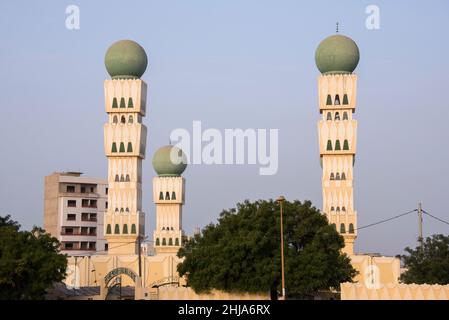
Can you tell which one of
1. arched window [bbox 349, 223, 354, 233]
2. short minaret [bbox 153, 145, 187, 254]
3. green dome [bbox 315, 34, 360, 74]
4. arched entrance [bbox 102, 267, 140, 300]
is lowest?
arched entrance [bbox 102, 267, 140, 300]

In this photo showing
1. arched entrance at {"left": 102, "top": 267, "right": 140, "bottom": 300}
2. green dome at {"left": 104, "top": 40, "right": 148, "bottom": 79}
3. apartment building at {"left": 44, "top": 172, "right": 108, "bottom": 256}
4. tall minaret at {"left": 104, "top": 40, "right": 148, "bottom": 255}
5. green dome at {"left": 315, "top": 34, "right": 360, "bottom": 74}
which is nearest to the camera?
arched entrance at {"left": 102, "top": 267, "right": 140, "bottom": 300}

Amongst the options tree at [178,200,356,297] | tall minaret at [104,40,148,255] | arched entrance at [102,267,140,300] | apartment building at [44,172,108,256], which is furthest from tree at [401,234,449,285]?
apartment building at [44,172,108,256]

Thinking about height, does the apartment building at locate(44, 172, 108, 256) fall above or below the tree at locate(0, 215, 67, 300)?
above

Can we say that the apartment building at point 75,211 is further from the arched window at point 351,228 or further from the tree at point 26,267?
the tree at point 26,267

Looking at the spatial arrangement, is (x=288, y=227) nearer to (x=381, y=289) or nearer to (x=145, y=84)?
(x=381, y=289)

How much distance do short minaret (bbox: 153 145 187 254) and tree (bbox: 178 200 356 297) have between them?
41.7 meters

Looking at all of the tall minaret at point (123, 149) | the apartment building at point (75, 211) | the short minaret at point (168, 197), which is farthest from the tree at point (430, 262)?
the apartment building at point (75, 211)

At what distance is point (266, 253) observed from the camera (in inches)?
2581

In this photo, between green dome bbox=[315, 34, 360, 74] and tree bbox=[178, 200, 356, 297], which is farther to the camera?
green dome bbox=[315, 34, 360, 74]

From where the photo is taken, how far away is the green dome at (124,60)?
99.8 meters

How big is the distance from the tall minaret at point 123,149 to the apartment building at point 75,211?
3354cm

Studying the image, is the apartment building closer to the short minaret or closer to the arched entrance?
the short minaret

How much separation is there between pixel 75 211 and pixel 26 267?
239ft

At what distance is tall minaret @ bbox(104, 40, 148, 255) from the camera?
324ft
